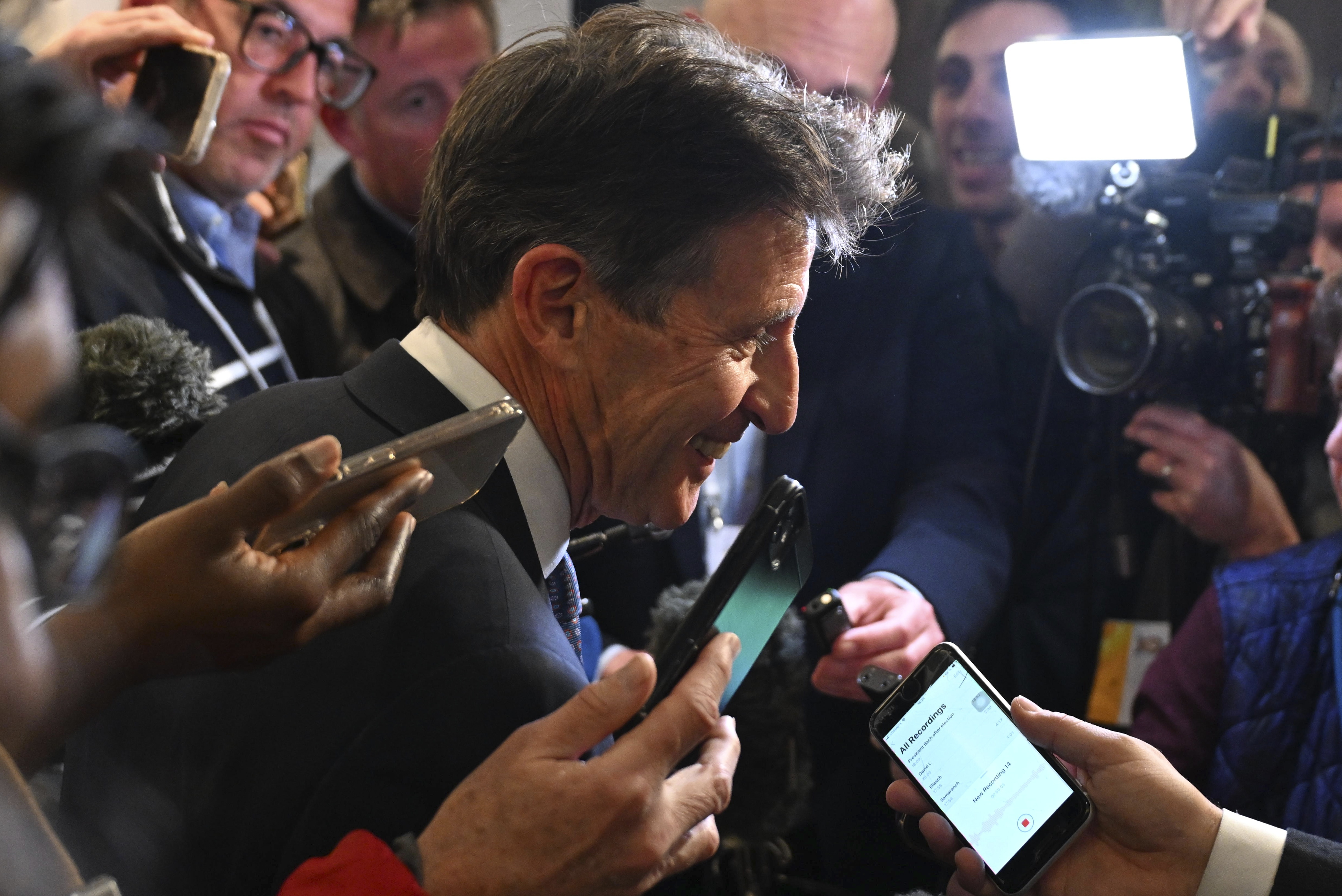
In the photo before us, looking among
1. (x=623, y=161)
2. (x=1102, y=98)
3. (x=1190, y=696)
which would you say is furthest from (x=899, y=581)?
(x=623, y=161)

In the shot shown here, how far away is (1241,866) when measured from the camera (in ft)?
3.30

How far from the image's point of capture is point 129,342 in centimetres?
110

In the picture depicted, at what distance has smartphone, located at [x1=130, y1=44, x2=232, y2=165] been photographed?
134cm

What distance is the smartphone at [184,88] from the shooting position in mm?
1337

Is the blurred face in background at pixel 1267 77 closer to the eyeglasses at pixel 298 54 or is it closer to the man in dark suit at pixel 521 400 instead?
the man in dark suit at pixel 521 400

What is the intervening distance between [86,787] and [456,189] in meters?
0.56

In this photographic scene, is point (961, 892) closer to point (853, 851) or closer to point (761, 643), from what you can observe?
point (761, 643)

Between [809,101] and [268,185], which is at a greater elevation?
[809,101]

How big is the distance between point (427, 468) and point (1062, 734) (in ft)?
1.96

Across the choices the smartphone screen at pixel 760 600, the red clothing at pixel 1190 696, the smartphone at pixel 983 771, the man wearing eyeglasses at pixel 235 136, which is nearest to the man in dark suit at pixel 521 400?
the smartphone screen at pixel 760 600

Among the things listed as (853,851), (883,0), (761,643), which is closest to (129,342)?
(761,643)

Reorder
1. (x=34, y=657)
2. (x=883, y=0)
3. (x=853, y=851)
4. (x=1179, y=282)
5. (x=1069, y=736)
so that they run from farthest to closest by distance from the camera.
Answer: (x=883, y=0) → (x=1179, y=282) → (x=853, y=851) → (x=1069, y=736) → (x=34, y=657)

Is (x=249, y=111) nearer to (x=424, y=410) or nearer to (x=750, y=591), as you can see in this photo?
(x=424, y=410)

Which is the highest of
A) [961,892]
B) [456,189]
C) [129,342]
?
[456,189]
